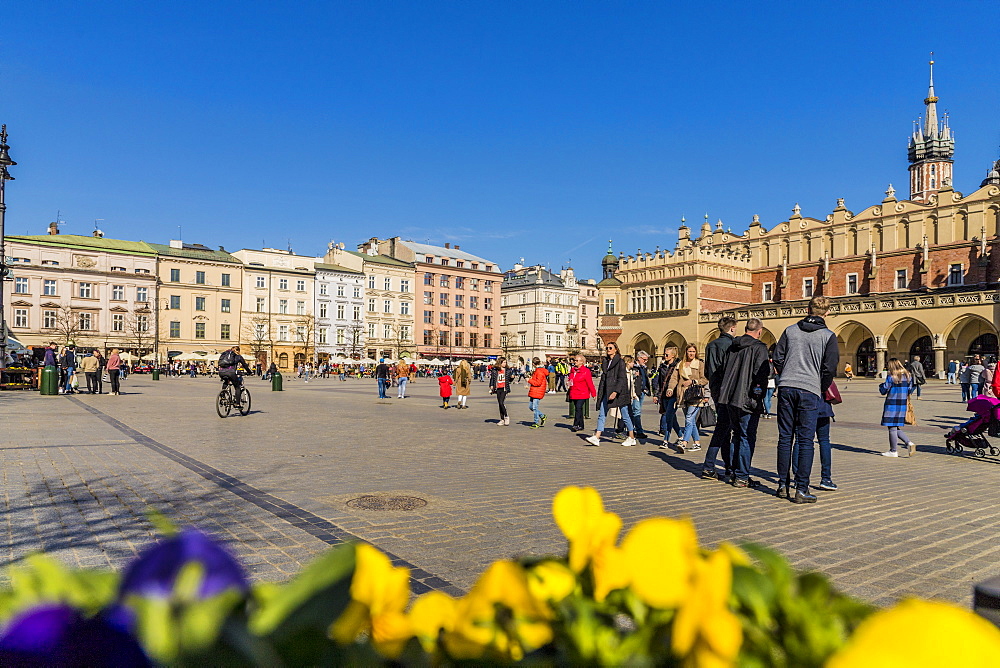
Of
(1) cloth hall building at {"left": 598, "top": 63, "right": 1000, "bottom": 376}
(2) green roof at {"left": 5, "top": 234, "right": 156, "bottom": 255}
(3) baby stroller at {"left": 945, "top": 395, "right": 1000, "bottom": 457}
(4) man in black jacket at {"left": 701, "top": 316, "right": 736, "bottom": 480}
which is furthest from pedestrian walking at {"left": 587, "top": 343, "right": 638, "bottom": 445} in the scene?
(2) green roof at {"left": 5, "top": 234, "right": 156, "bottom": 255}

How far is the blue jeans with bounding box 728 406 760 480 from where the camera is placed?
26.4 ft

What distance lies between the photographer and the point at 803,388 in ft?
23.4

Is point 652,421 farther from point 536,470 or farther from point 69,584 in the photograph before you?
point 69,584

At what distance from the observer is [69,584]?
662mm

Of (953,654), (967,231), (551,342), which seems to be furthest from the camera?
(551,342)

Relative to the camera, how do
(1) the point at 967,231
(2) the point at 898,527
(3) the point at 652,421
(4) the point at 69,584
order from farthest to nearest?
(1) the point at 967,231 < (3) the point at 652,421 < (2) the point at 898,527 < (4) the point at 69,584

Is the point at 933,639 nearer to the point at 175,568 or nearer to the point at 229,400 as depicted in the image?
the point at 175,568

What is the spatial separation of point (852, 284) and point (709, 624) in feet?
201

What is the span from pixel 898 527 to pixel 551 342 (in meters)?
85.4

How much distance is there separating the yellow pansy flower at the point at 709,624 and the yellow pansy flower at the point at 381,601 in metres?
0.29

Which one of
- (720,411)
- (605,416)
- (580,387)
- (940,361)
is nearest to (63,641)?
(720,411)

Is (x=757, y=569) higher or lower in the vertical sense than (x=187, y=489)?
higher

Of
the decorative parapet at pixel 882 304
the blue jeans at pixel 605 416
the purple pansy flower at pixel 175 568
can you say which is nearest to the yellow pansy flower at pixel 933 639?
the purple pansy flower at pixel 175 568

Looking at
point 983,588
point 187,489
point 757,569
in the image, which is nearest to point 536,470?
point 187,489
